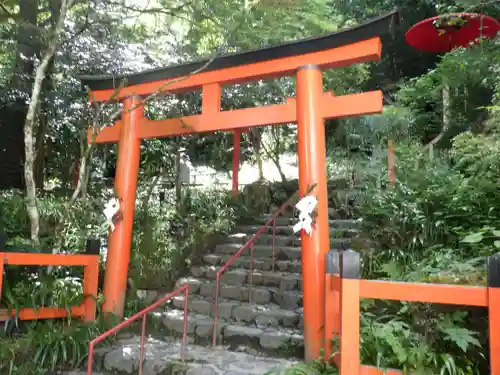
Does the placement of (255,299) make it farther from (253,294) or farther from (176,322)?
(176,322)

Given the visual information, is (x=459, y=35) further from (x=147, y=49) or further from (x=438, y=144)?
(x=147, y=49)

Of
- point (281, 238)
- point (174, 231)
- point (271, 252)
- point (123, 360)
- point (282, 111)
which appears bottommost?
point (123, 360)

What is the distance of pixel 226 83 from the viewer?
5.67 metres

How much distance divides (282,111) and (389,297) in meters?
2.72

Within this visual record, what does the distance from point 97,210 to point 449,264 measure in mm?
6034

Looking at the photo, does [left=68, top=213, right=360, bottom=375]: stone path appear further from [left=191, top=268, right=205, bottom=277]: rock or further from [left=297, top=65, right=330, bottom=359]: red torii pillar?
[left=297, top=65, right=330, bottom=359]: red torii pillar

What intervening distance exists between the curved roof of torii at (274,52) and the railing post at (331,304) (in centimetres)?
242

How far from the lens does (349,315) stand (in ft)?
10.5

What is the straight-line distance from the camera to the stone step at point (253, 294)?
18.9 feet

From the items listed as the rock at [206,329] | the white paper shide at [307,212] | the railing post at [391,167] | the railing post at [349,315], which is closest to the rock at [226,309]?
the rock at [206,329]

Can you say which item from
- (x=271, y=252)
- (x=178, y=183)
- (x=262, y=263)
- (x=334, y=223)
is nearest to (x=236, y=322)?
(x=262, y=263)

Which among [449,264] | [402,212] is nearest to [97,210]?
[402,212]

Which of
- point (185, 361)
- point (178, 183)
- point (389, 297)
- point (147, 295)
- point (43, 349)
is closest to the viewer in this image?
point (389, 297)

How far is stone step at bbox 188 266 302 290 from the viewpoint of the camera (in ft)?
20.2
